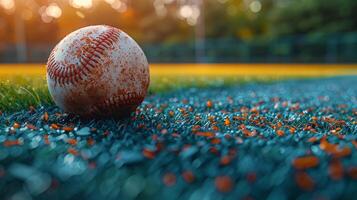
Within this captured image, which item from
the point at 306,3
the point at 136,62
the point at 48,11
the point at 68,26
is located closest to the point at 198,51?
the point at 306,3

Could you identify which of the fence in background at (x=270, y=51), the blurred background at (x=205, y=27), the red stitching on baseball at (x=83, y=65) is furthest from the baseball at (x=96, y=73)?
the fence in background at (x=270, y=51)

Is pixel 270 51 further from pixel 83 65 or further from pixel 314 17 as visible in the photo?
pixel 83 65

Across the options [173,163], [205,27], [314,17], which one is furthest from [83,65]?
[205,27]

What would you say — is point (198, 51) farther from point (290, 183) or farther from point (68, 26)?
point (290, 183)

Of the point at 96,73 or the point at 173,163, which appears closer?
the point at 173,163

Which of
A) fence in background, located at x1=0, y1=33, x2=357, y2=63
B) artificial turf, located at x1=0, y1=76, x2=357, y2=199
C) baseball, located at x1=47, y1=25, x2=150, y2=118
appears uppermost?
baseball, located at x1=47, y1=25, x2=150, y2=118

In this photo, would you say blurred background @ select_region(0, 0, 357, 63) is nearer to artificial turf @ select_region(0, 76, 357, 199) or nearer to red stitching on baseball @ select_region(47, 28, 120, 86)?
red stitching on baseball @ select_region(47, 28, 120, 86)

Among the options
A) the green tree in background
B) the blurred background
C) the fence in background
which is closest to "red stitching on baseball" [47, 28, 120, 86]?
the blurred background
